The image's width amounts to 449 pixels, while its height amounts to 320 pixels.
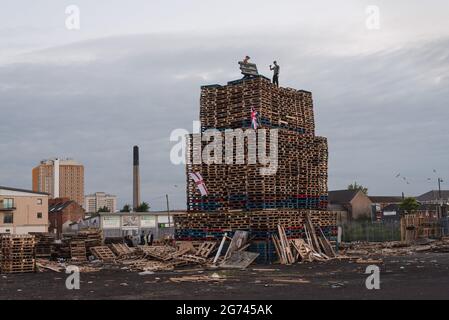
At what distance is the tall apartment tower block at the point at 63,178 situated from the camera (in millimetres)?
134625

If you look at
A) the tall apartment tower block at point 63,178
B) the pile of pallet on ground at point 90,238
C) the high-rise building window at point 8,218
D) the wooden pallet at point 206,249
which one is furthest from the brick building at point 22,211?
the tall apartment tower block at point 63,178

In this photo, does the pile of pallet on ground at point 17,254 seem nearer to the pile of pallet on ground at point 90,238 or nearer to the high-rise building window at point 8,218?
the pile of pallet on ground at point 90,238

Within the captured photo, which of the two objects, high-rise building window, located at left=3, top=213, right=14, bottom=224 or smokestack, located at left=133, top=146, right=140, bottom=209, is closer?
high-rise building window, located at left=3, top=213, right=14, bottom=224

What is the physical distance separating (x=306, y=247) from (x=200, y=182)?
18.8 feet

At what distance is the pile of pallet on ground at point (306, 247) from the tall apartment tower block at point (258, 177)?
1.28 ft

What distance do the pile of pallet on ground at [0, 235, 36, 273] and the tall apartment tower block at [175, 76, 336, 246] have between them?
719 centimetres

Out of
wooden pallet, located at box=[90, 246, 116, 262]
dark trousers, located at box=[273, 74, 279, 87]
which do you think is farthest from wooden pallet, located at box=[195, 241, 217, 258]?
dark trousers, located at box=[273, 74, 279, 87]

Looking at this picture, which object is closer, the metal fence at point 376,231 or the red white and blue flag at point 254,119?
the red white and blue flag at point 254,119

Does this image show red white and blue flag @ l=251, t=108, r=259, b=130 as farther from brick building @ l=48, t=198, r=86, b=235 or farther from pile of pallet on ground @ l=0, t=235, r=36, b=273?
brick building @ l=48, t=198, r=86, b=235

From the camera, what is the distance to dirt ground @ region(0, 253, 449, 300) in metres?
13.7

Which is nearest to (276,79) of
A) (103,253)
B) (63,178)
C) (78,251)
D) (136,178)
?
(103,253)
